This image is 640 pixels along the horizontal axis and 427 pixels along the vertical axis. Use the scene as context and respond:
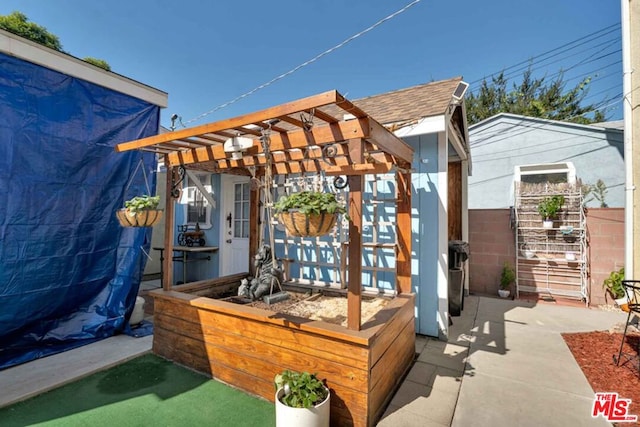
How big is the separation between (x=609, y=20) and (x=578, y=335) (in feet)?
32.9

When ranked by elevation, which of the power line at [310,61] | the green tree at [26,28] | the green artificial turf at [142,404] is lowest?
the green artificial turf at [142,404]

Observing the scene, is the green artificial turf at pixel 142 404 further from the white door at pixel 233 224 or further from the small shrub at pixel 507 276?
the small shrub at pixel 507 276

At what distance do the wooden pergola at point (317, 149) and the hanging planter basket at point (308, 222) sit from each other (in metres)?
0.18

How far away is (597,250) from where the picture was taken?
505cm

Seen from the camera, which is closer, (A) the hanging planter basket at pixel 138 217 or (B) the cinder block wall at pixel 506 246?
(A) the hanging planter basket at pixel 138 217

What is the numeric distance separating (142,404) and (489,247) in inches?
252

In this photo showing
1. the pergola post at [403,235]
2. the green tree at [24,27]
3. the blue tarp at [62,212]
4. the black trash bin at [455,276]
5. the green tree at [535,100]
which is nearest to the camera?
the blue tarp at [62,212]

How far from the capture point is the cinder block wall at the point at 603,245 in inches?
193

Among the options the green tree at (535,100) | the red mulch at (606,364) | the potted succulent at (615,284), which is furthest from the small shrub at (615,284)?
the green tree at (535,100)

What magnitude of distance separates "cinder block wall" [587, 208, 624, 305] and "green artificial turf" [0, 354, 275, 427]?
608cm

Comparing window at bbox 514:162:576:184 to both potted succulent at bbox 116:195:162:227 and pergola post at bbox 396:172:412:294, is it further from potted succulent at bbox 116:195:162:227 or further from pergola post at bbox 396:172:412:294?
potted succulent at bbox 116:195:162:227

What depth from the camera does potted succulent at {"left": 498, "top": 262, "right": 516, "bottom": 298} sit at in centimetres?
570

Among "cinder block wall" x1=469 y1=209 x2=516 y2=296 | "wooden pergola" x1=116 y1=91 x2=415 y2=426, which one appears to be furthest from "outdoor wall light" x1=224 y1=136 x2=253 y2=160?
"cinder block wall" x1=469 y1=209 x2=516 y2=296

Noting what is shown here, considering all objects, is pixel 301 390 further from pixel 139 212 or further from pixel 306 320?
pixel 139 212
